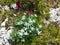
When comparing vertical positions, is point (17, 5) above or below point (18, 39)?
above

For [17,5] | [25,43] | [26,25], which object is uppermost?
[17,5]

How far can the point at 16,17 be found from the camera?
6586mm

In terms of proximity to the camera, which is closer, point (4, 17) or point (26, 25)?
point (26, 25)

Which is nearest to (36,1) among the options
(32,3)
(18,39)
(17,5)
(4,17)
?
(32,3)

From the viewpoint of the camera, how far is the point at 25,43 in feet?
19.4

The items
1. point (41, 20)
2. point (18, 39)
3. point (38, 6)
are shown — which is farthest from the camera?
point (38, 6)

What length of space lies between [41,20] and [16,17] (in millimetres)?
719

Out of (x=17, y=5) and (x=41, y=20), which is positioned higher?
(x=17, y=5)

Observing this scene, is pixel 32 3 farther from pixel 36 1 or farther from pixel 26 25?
pixel 26 25

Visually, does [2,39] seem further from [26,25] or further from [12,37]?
[26,25]

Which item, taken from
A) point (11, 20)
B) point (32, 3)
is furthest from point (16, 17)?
point (32, 3)

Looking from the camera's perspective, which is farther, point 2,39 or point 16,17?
point 16,17

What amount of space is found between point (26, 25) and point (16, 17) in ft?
2.14

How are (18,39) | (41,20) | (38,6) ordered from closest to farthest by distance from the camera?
(18,39) < (41,20) < (38,6)
